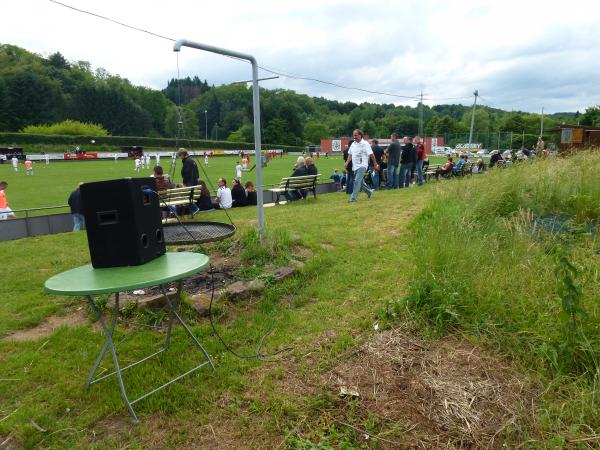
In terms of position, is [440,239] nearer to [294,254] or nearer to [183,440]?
[294,254]

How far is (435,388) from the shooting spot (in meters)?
2.69

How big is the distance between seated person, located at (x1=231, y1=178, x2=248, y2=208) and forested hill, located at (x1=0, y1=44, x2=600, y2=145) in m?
70.4

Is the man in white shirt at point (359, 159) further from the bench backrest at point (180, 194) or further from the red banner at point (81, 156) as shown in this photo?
the red banner at point (81, 156)

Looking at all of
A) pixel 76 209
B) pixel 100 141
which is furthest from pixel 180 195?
pixel 100 141

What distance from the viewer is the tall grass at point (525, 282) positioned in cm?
272

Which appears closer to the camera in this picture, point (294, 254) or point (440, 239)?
point (440, 239)

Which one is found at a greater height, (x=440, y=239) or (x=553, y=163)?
(x=553, y=163)

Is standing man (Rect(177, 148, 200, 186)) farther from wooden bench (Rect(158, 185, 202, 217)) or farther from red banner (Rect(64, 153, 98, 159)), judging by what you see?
red banner (Rect(64, 153, 98, 159))

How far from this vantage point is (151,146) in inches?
3110

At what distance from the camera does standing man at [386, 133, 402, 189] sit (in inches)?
562

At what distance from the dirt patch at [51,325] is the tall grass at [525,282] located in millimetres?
3198

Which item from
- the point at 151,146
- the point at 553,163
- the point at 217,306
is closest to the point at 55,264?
the point at 217,306

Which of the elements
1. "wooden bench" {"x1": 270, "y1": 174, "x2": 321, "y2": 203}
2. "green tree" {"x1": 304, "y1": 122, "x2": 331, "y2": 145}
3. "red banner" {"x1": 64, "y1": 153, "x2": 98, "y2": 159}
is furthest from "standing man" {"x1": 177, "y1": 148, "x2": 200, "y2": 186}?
"green tree" {"x1": 304, "y1": 122, "x2": 331, "y2": 145}

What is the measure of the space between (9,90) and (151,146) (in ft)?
109
